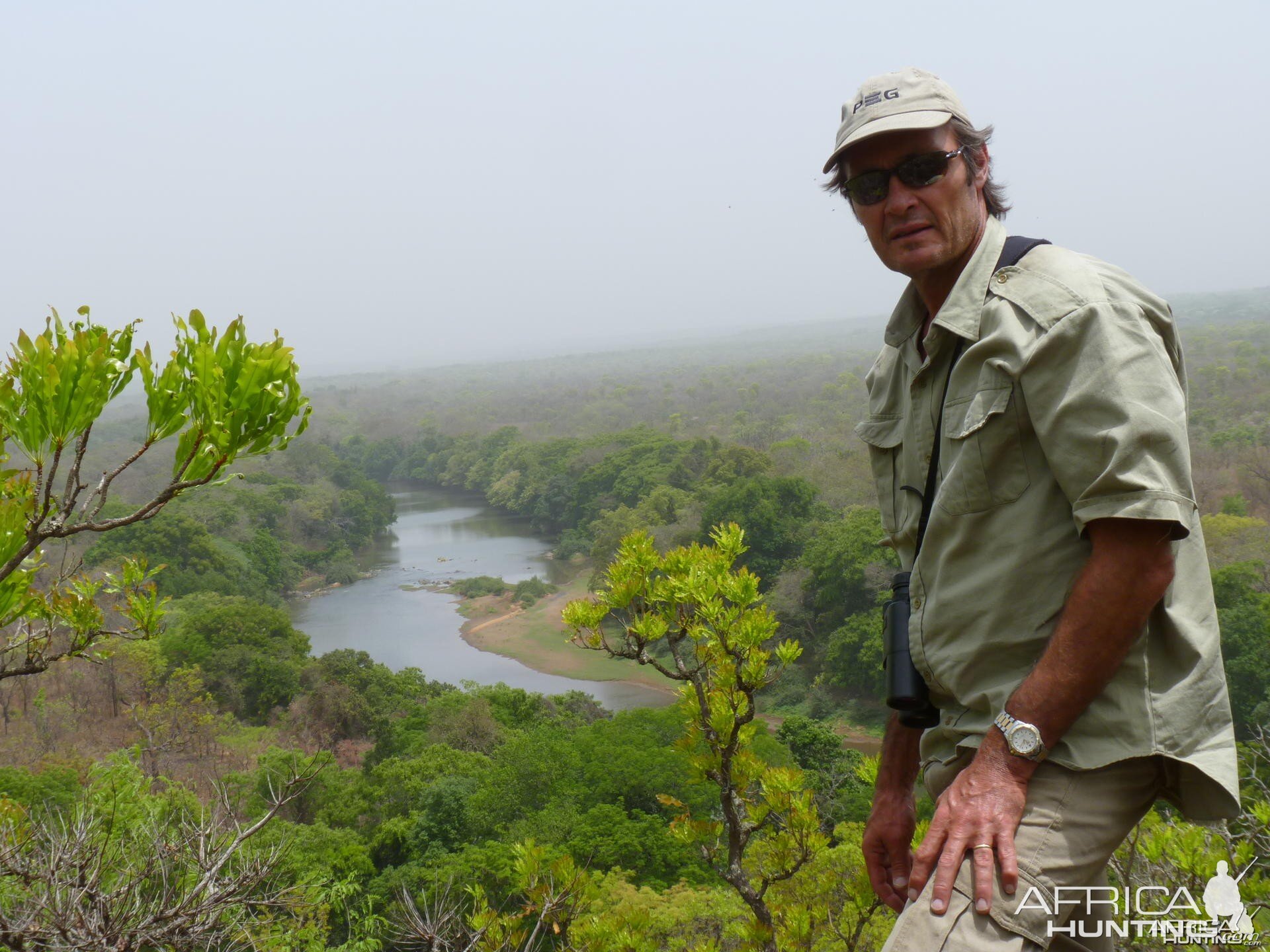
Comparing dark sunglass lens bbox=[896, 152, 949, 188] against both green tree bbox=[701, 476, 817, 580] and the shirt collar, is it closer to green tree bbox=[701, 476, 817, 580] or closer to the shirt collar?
the shirt collar

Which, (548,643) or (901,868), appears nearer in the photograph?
(901,868)

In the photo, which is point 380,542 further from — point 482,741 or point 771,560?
point 482,741

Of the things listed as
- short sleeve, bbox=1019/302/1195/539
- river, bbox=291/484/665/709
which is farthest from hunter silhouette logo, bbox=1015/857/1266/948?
river, bbox=291/484/665/709

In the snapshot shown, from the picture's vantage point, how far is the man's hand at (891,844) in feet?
5.24

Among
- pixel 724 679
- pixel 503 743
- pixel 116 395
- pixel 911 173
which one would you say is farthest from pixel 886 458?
pixel 503 743

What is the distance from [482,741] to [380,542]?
25.3 metres

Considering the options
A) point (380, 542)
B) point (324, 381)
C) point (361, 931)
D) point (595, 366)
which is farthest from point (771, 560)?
point (324, 381)

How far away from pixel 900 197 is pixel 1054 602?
0.63 meters

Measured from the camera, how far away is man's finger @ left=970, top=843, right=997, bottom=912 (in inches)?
43.3

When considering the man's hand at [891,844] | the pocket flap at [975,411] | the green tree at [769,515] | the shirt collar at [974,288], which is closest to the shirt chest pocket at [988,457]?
the pocket flap at [975,411]

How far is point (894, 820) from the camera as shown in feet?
5.25

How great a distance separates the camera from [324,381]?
133500mm

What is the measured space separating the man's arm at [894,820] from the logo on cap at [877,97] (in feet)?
3.23

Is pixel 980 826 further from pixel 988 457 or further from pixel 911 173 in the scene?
pixel 911 173
